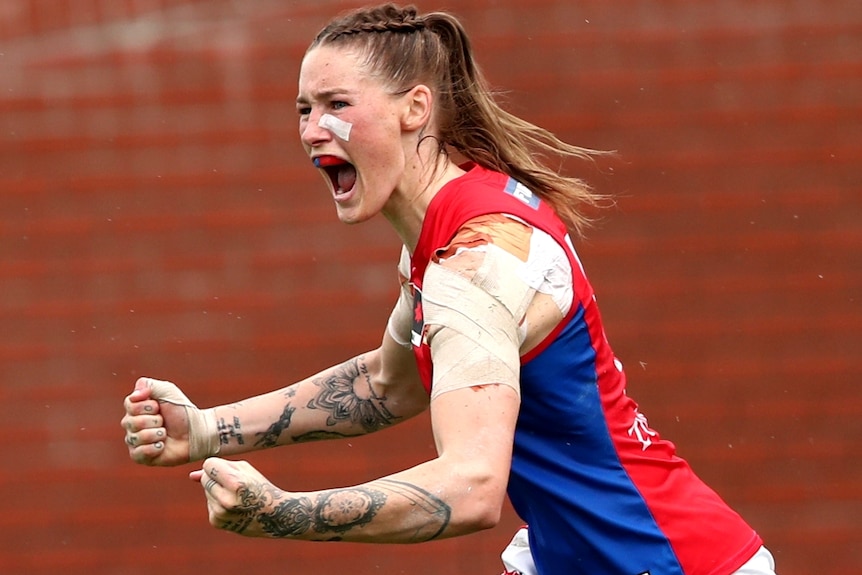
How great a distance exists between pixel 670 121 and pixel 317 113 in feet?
10.6

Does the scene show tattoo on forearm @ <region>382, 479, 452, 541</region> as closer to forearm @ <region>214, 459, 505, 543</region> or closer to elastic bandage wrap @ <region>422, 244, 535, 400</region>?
forearm @ <region>214, 459, 505, 543</region>

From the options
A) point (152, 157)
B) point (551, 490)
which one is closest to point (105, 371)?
point (152, 157)

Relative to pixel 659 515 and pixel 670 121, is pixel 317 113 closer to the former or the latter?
pixel 659 515

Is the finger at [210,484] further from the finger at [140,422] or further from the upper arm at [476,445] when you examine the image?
the finger at [140,422]

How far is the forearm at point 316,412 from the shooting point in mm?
3207

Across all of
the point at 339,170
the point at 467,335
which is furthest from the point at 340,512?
the point at 339,170

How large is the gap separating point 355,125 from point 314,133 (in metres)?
0.09

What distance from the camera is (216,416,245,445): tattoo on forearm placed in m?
3.16

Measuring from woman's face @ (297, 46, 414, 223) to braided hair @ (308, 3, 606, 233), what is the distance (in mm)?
39

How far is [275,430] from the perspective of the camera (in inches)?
128

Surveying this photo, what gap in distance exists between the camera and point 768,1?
18.9 feet

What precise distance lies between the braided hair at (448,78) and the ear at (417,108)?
0.07ft

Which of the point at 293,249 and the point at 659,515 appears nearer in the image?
the point at 659,515

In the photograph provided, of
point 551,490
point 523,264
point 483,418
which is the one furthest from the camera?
point 551,490
